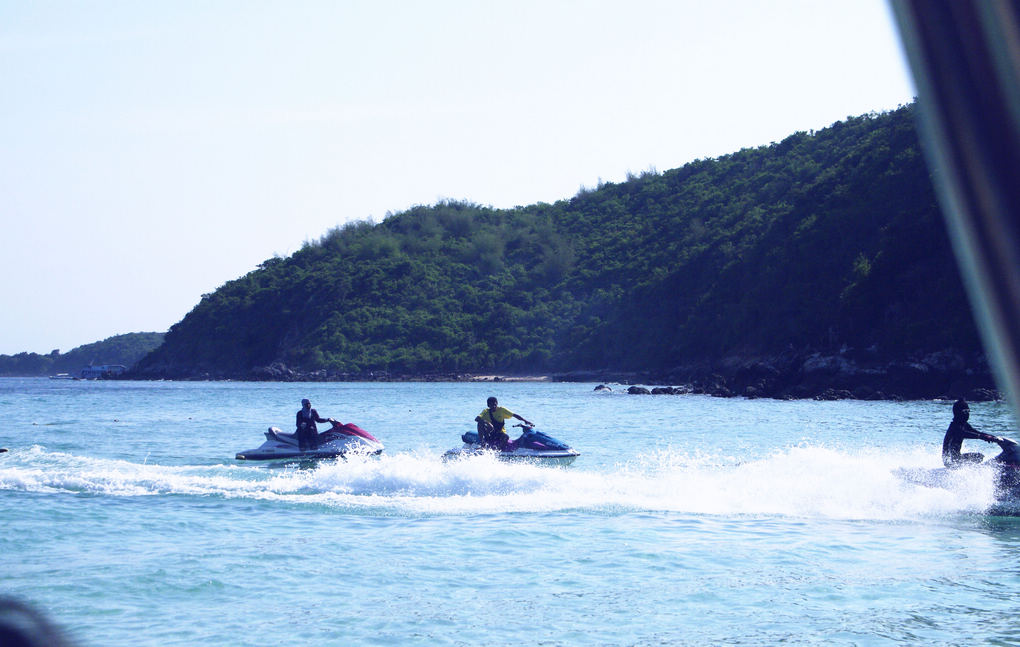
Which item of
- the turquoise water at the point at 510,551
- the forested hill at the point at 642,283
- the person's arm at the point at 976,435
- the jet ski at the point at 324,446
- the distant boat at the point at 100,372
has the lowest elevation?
the turquoise water at the point at 510,551

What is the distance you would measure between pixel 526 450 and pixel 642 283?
225ft

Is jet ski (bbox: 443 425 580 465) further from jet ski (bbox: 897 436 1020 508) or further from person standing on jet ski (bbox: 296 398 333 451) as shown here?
jet ski (bbox: 897 436 1020 508)

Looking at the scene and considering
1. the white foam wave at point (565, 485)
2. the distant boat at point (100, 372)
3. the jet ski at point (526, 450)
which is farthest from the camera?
the distant boat at point (100, 372)

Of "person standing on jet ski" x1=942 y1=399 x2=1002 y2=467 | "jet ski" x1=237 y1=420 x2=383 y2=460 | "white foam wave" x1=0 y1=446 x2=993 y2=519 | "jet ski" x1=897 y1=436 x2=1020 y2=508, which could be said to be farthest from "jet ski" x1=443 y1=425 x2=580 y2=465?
"person standing on jet ski" x1=942 y1=399 x2=1002 y2=467

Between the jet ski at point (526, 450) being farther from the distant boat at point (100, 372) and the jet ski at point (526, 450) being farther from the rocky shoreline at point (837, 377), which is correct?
the distant boat at point (100, 372)

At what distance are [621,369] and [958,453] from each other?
64.9m

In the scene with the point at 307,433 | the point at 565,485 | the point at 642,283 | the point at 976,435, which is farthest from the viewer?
the point at 642,283

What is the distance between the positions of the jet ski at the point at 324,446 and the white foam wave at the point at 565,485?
1.30 metres

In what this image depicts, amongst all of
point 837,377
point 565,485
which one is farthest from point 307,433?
point 837,377

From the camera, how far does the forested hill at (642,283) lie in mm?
56719

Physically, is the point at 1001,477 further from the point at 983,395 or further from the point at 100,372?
the point at 100,372

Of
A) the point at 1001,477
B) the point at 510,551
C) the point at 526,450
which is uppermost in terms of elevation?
the point at 526,450

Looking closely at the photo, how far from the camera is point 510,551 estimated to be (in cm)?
1246

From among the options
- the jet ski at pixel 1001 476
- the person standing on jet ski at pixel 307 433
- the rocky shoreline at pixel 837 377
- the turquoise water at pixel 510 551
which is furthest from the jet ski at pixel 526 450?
the rocky shoreline at pixel 837 377
